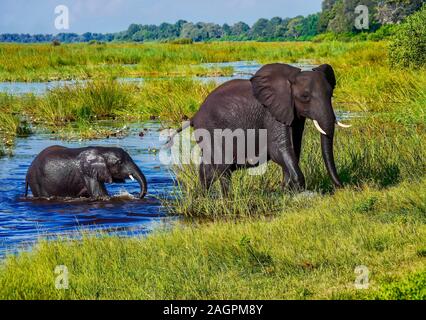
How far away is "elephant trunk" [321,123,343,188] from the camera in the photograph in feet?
38.1

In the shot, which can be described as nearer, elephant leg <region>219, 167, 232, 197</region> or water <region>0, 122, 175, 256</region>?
water <region>0, 122, 175, 256</region>

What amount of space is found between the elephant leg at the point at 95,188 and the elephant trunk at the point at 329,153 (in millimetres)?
3446

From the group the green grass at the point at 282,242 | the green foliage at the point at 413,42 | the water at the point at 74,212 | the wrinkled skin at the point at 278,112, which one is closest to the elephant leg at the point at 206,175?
the wrinkled skin at the point at 278,112

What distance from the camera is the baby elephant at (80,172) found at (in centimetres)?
1323

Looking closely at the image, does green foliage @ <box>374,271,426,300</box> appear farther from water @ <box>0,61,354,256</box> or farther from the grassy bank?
water @ <box>0,61,354,256</box>

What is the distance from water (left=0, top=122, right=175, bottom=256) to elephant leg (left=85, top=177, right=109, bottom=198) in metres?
0.12

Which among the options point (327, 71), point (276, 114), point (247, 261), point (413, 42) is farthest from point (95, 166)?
point (413, 42)

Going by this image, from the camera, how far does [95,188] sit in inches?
530

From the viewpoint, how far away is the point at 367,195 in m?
11.2

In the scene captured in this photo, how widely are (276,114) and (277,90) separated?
307 millimetres

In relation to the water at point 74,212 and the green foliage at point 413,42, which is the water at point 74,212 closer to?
the water at point 74,212

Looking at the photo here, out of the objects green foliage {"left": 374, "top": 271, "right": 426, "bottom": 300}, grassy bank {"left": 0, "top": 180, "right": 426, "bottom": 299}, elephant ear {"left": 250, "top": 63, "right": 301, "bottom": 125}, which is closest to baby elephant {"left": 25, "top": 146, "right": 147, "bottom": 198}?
elephant ear {"left": 250, "top": 63, "right": 301, "bottom": 125}

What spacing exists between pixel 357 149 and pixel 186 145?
332cm
